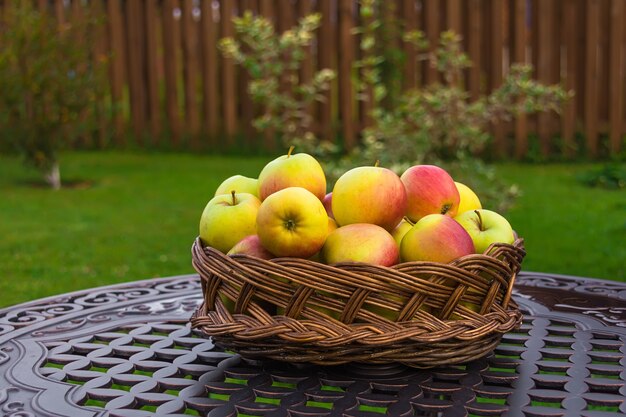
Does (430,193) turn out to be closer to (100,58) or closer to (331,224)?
(331,224)

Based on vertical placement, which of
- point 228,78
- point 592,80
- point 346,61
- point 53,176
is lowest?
point 53,176

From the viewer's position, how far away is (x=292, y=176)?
1.25 metres

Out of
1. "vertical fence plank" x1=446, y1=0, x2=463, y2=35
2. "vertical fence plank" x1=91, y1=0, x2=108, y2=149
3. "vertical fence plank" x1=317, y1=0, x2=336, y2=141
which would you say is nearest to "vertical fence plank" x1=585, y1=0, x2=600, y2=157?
"vertical fence plank" x1=446, y1=0, x2=463, y2=35

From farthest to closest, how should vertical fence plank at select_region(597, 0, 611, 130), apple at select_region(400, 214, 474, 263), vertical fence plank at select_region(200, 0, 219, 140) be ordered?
vertical fence plank at select_region(200, 0, 219, 140), vertical fence plank at select_region(597, 0, 611, 130), apple at select_region(400, 214, 474, 263)

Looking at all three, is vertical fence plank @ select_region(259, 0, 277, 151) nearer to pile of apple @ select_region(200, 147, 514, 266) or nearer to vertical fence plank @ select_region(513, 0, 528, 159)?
vertical fence plank @ select_region(513, 0, 528, 159)

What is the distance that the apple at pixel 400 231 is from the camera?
1217mm

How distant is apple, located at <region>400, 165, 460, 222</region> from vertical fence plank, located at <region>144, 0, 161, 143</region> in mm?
6308

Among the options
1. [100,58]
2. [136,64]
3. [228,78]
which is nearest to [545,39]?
[228,78]

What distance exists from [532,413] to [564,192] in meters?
4.48

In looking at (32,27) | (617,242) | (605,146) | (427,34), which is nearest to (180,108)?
(32,27)

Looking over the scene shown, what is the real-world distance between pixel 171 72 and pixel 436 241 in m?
6.48

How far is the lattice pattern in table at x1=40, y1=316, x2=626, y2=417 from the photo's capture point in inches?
40.4

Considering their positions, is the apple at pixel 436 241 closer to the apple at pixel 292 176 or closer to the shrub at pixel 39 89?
the apple at pixel 292 176

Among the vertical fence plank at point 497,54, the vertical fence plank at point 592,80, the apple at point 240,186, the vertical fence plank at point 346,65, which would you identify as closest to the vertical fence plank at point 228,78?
the vertical fence plank at point 346,65
